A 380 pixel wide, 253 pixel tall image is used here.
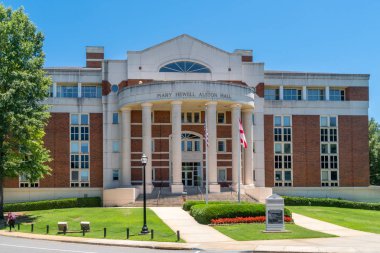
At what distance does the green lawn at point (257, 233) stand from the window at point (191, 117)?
26539mm

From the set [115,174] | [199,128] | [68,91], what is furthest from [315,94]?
[68,91]

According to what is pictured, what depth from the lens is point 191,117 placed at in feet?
212

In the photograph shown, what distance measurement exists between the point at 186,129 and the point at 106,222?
24.1 meters

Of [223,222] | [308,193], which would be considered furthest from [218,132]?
[223,222]

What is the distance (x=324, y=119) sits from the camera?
223 ft

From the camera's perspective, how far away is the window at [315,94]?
68250mm

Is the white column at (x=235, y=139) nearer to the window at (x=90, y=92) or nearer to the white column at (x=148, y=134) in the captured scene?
the white column at (x=148, y=134)

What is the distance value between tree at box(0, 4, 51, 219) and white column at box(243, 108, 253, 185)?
2207cm

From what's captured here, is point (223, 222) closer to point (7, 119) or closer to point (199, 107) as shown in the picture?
point (7, 119)

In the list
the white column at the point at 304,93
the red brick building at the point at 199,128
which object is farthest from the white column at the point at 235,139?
the white column at the point at 304,93

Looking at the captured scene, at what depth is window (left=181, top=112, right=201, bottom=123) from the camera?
211 feet

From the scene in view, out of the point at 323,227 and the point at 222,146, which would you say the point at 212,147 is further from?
the point at 323,227

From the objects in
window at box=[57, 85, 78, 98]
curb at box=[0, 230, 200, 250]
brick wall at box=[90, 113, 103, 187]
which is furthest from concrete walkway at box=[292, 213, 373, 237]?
window at box=[57, 85, 78, 98]

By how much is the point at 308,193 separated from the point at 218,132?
1284cm
